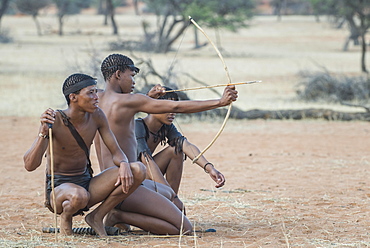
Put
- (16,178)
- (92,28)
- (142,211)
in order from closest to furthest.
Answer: (142,211), (16,178), (92,28)

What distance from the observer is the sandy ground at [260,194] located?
15.1 feet

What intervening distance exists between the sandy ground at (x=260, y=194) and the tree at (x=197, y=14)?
1880 cm

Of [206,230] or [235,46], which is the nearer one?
[206,230]

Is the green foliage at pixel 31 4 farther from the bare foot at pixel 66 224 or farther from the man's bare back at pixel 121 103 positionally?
the bare foot at pixel 66 224

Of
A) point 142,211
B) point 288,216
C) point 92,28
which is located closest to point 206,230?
point 142,211

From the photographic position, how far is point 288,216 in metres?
5.57

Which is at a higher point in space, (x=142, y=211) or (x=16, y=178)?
(x=142, y=211)

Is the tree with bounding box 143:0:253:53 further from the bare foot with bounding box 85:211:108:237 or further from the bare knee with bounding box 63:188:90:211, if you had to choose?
the bare knee with bounding box 63:188:90:211

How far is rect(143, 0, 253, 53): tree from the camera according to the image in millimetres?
29953

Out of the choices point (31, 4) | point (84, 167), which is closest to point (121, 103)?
point (84, 167)

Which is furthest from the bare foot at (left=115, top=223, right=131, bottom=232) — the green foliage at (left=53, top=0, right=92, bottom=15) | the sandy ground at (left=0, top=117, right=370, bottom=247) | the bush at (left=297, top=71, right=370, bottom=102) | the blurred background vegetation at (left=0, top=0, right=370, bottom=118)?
the green foliage at (left=53, top=0, right=92, bottom=15)

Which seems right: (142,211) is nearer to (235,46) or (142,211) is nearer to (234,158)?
(234,158)

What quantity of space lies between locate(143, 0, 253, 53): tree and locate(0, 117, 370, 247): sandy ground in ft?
61.7

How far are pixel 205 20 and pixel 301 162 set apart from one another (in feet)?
73.7
